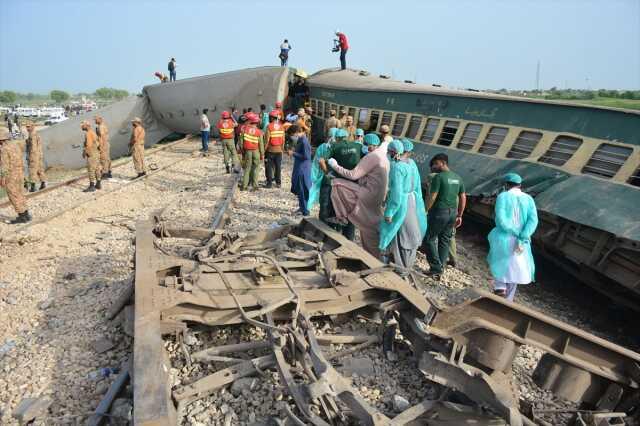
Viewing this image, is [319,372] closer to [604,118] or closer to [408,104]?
[604,118]

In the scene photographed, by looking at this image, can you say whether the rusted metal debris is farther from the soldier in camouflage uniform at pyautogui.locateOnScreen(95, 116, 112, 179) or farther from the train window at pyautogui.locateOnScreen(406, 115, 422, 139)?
the soldier in camouflage uniform at pyautogui.locateOnScreen(95, 116, 112, 179)

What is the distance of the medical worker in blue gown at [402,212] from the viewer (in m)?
5.01

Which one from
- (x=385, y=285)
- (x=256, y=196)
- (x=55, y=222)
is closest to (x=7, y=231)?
(x=55, y=222)

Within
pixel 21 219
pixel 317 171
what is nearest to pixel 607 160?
pixel 317 171

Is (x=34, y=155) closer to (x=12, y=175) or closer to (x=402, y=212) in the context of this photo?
(x=12, y=175)

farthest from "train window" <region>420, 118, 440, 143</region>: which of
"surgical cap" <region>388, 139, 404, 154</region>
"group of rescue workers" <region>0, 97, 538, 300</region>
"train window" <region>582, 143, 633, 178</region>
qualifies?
"surgical cap" <region>388, 139, 404, 154</region>

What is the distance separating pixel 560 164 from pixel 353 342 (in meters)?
5.14

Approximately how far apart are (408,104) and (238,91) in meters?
9.10

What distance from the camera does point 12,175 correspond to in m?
7.90

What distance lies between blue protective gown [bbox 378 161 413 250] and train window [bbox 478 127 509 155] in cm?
394

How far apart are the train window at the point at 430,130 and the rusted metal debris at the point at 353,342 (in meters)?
6.90

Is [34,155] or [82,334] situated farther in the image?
[34,155]

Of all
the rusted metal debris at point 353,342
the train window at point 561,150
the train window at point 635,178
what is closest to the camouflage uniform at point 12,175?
the rusted metal debris at point 353,342

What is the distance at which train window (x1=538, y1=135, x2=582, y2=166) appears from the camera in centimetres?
661
